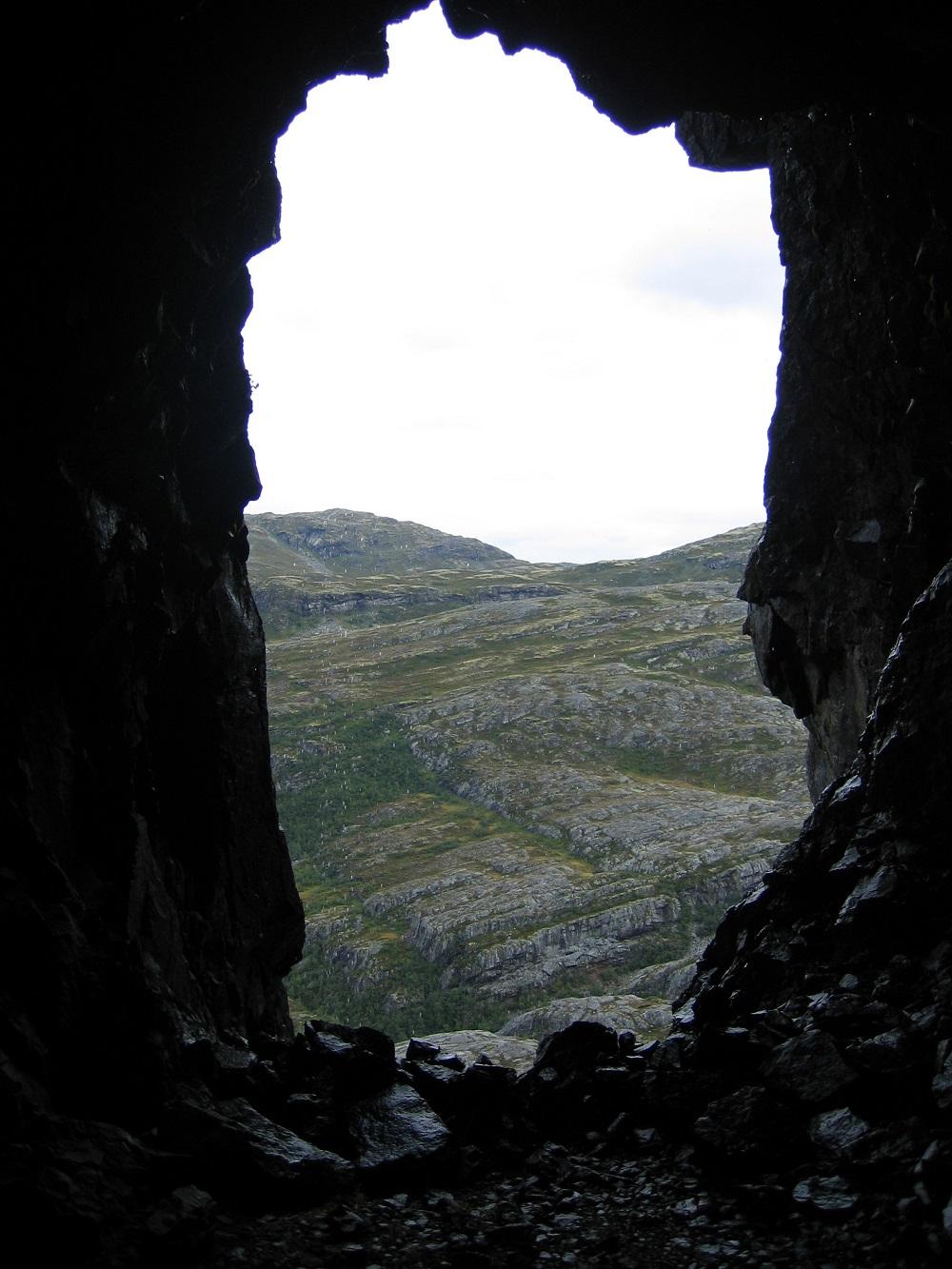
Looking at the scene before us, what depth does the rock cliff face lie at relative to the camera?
17688mm

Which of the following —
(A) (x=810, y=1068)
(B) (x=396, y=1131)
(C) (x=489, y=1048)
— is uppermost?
(A) (x=810, y=1068)

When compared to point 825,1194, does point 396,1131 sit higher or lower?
lower

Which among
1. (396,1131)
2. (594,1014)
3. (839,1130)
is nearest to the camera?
(839,1130)

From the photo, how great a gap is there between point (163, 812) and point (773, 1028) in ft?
71.7

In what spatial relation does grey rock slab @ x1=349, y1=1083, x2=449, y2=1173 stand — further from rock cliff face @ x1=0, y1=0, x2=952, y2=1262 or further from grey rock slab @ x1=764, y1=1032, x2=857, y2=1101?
grey rock slab @ x1=764, y1=1032, x2=857, y2=1101

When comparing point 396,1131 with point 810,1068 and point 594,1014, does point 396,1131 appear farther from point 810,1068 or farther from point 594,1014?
point 594,1014

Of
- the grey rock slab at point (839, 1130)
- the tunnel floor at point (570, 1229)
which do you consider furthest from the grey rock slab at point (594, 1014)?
the grey rock slab at point (839, 1130)

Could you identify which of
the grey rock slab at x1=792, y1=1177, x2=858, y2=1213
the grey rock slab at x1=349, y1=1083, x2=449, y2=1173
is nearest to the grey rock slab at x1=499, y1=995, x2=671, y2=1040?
the grey rock slab at x1=349, y1=1083, x2=449, y2=1173

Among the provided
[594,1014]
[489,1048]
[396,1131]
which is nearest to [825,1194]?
[396,1131]

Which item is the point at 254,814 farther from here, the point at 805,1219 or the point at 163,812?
the point at 805,1219

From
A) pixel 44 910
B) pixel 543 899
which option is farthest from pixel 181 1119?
pixel 543 899

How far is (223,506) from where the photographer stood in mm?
33531

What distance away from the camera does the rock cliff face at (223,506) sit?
17688 mm

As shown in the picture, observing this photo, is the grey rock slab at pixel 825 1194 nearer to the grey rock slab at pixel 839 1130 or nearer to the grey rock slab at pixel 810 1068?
the grey rock slab at pixel 839 1130
